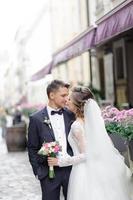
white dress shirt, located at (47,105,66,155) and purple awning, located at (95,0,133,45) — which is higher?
purple awning, located at (95,0,133,45)

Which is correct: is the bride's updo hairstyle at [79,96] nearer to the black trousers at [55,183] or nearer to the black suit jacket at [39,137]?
the black suit jacket at [39,137]

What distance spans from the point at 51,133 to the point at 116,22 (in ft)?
16.5

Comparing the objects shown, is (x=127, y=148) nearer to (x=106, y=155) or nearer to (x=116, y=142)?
(x=116, y=142)

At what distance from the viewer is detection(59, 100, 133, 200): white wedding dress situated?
5.52 m

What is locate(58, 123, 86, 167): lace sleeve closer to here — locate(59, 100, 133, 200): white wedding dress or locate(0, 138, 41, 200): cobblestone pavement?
locate(59, 100, 133, 200): white wedding dress

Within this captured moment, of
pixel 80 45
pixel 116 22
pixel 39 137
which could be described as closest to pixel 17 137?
pixel 80 45

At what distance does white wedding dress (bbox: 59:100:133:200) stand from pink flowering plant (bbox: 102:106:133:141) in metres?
0.89

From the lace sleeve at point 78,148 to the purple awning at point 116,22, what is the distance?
4065 millimetres

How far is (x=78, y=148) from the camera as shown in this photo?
5.55 m

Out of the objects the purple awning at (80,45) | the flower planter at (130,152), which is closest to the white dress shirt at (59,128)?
the flower planter at (130,152)

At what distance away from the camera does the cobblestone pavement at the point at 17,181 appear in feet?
32.5

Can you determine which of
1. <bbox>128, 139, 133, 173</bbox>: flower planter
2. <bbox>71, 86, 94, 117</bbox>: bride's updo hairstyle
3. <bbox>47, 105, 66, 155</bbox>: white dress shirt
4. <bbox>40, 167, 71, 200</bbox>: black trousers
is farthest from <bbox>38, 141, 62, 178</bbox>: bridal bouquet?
<bbox>128, 139, 133, 173</bbox>: flower planter

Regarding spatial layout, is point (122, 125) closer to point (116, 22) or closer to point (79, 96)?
point (79, 96)

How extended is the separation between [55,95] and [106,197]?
1079 millimetres
